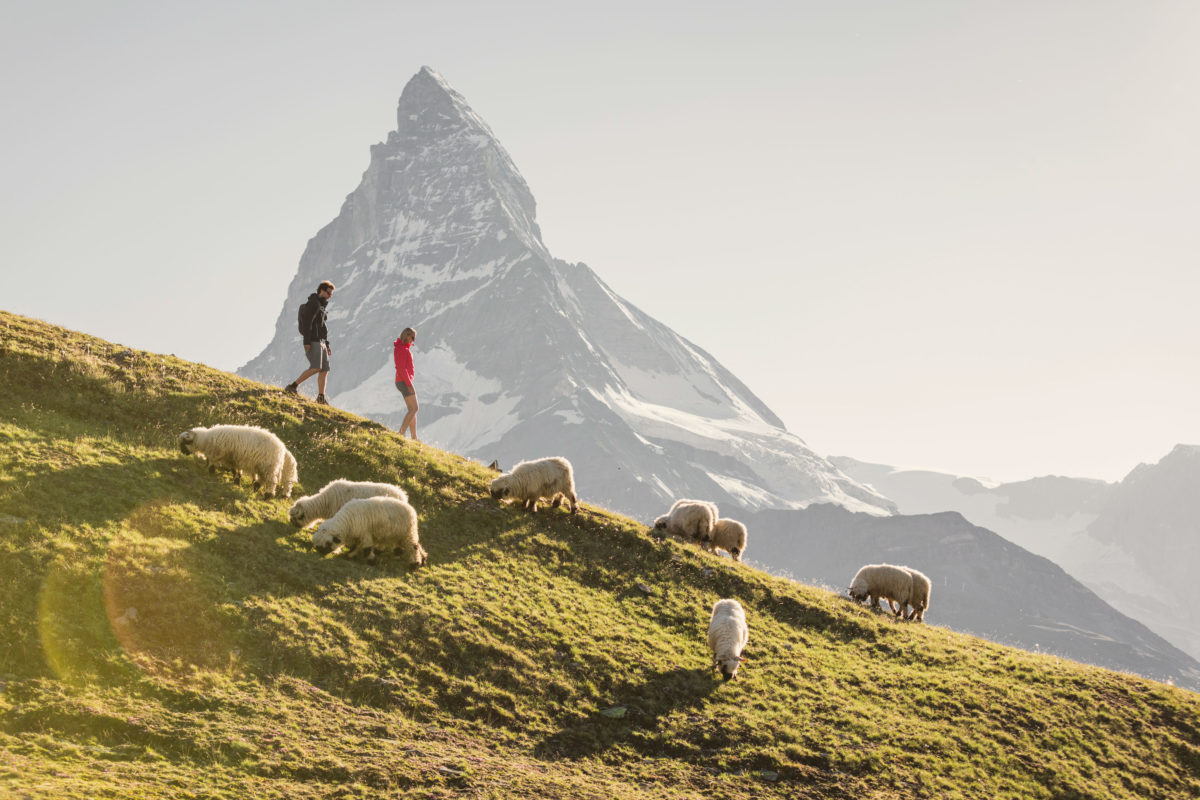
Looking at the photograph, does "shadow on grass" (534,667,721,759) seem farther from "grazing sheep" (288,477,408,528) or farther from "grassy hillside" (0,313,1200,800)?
"grazing sheep" (288,477,408,528)

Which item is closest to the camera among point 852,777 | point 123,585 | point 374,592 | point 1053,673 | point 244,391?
point 123,585

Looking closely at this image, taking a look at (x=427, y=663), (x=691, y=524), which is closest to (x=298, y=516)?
(x=427, y=663)

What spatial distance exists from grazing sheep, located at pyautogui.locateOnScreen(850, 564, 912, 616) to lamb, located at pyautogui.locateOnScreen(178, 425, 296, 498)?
18.8 m

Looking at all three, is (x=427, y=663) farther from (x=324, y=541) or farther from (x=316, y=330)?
(x=316, y=330)

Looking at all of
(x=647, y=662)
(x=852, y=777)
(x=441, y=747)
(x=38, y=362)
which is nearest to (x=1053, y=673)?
(x=852, y=777)

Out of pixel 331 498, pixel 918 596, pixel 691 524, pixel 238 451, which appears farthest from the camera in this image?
pixel 691 524

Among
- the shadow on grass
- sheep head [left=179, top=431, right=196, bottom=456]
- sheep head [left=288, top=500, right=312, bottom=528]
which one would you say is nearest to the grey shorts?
sheep head [left=179, top=431, right=196, bottom=456]

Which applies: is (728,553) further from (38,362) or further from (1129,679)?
(38,362)

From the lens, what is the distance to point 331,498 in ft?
65.1

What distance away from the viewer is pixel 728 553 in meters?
31.9

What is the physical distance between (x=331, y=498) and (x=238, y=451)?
3.07 metres

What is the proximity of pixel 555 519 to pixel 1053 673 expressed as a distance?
14.9m

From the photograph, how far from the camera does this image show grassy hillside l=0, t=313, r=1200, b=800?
1198 cm

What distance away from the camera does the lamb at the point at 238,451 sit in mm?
20672
